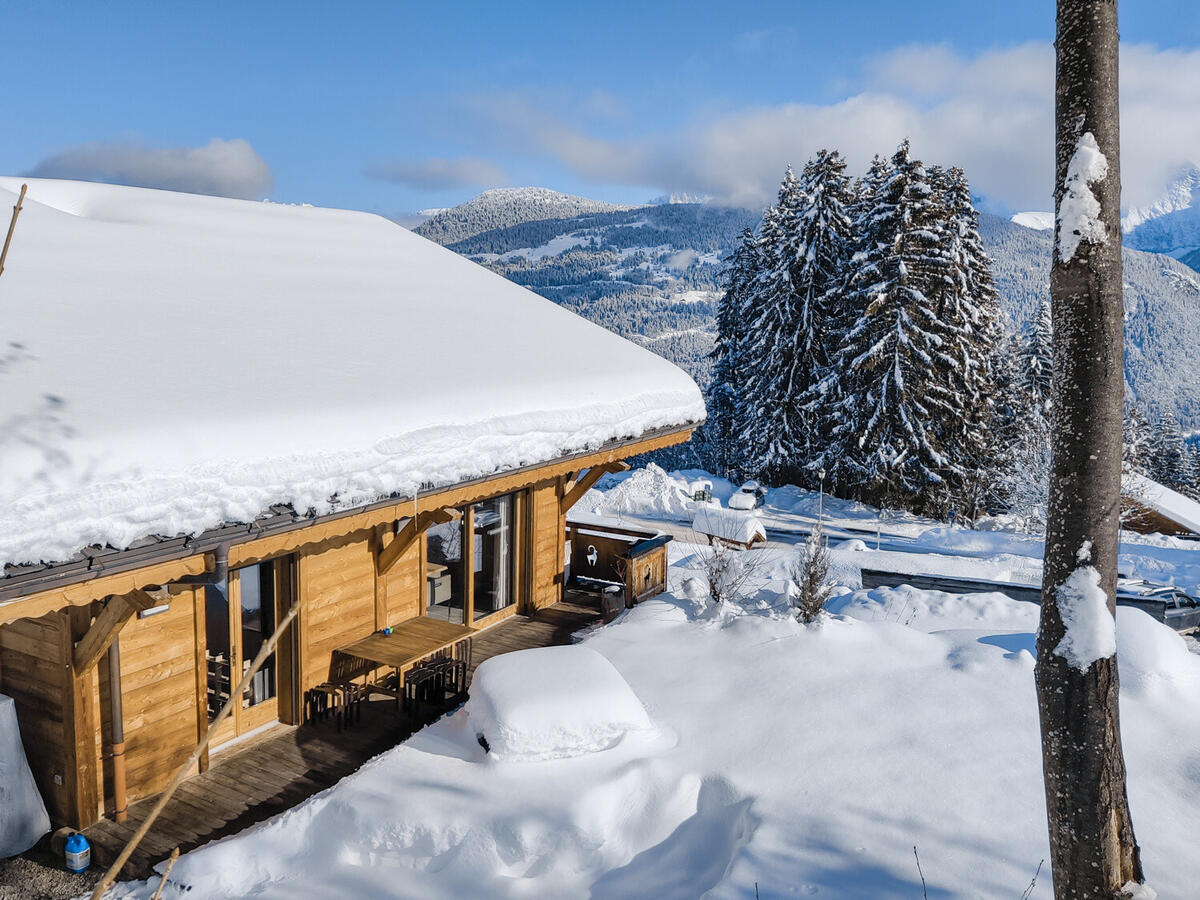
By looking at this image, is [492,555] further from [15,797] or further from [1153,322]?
[1153,322]

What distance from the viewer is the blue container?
5211 mm

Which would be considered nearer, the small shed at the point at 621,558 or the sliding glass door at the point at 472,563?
the sliding glass door at the point at 472,563

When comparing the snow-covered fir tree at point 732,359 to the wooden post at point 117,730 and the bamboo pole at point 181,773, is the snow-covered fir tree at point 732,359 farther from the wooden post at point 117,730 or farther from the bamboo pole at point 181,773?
the bamboo pole at point 181,773

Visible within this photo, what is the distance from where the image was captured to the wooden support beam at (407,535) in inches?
295

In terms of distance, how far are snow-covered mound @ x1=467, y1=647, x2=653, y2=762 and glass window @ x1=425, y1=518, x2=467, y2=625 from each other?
230 centimetres

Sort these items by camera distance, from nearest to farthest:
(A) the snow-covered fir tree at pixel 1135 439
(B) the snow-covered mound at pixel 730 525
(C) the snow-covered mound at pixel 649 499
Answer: (B) the snow-covered mound at pixel 730 525, (C) the snow-covered mound at pixel 649 499, (A) the snow-covered fir tree at pixel 1135 439

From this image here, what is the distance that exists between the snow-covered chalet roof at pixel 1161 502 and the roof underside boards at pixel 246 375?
70.8ft

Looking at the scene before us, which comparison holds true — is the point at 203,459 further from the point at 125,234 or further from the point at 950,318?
the point at 950,318

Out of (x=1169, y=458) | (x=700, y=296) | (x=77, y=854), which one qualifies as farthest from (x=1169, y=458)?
(x=700, y=296)

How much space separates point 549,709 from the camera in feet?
20.8

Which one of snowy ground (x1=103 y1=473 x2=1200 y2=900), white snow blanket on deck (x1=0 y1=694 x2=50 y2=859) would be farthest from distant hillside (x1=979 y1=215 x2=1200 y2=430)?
white snow blanket on deck (x1=0 y1=694 x2=50 y2=859)

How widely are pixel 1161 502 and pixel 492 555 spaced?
87.9 ft

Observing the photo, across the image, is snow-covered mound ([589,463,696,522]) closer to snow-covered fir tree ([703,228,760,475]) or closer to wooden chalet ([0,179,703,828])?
snow-covered fir tree ([703,228,760,475])

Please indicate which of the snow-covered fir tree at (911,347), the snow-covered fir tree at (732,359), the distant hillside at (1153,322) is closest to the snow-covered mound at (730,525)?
the snow-covered fir tree at (911,347)
